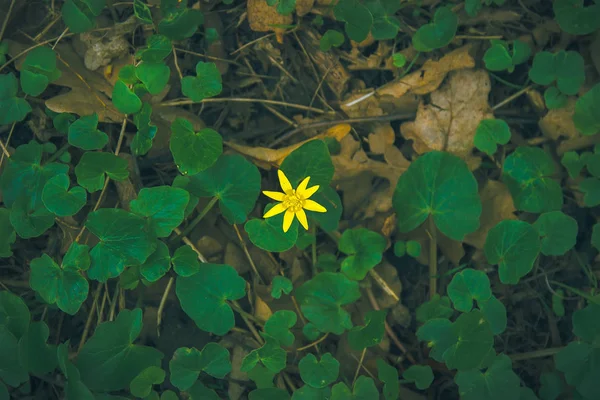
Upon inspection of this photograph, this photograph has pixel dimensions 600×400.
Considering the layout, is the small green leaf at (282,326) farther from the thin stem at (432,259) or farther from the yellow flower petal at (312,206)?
the thin stem at (432,259)

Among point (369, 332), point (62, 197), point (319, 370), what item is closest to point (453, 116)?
point (369, 332)

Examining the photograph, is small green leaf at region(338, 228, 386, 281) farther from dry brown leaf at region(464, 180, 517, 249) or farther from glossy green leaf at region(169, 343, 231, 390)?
glossy green leaf at region(169, 343, 231, 390)

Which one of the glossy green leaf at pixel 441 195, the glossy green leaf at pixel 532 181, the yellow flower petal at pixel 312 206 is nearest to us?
the yellow flower petal at pixel 312 206

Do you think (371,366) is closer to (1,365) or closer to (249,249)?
(249,249)

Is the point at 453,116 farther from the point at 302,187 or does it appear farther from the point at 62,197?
the point at 62,197

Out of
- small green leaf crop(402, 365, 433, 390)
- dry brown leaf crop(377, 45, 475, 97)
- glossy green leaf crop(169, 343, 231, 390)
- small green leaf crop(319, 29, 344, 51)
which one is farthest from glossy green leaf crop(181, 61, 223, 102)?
small green leaf crop(402, 365, 433, 390)

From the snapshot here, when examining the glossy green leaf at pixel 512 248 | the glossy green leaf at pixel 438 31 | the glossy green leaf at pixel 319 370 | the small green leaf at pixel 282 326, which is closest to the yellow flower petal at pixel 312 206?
the small green leaf at pixel 282 326
